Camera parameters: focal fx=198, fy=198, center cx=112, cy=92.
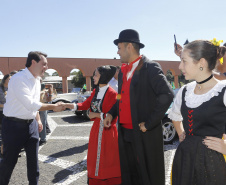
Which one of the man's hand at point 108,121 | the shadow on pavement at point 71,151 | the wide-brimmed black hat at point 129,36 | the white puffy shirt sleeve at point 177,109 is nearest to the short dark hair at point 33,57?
the wide-brimmed black hat at point 129,36

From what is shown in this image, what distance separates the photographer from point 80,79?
46656mm

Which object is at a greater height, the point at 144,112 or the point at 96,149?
the point at 144,112

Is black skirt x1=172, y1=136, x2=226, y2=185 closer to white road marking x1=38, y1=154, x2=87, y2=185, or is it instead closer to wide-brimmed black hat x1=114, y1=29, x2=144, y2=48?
wide-brimmed black hat x1=114, y1=29, x2=144, y2=48

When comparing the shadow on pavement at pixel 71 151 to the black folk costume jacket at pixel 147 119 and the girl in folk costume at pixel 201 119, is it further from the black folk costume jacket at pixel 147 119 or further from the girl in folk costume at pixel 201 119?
the girl in folk costume at pixel 201 119

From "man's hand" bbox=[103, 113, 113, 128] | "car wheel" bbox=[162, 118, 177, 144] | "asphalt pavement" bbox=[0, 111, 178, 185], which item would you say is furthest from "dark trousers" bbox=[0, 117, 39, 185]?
"car wheel" bbox=[162, 118, 177, 144]

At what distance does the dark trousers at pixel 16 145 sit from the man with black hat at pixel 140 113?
1.36 m

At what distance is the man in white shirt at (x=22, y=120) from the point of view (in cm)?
282

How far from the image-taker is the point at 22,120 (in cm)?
295

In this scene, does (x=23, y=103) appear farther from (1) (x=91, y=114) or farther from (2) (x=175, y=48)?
(2) (x=175, y=48)

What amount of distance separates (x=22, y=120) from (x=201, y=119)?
245 centimetres

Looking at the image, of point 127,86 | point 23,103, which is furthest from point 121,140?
point 23,103

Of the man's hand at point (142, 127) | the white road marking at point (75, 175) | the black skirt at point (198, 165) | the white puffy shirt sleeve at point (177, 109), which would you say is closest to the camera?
the black skirt at point (198, 165)

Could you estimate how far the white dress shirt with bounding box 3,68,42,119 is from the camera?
285 cm

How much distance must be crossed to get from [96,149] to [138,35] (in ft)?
6.13
